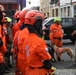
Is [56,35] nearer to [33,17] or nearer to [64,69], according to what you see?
[64,69]

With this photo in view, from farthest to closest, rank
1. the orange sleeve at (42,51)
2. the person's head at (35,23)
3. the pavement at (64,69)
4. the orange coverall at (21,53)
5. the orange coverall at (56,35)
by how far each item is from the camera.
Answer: the orange coverall at (56,35) < the pavement at (64,69) < the orange coverall at (21,53) < the person's head at (35,23) < the orange sleeve at (42,51)

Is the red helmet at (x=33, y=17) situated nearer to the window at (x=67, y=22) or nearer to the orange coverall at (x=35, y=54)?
the orange coverall at (x=35, y=54)

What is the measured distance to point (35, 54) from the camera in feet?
15.6

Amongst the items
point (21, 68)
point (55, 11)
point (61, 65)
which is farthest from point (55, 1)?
point (21, 68)

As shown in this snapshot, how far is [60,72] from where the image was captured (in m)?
9.62

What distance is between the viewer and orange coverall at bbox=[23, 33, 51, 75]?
4680 mm

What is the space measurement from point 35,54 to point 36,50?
4.0 inches

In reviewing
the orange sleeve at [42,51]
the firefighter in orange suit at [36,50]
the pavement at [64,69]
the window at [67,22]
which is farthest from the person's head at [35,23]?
the window at [67,22]

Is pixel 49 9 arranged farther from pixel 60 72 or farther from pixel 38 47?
pixel 38 47

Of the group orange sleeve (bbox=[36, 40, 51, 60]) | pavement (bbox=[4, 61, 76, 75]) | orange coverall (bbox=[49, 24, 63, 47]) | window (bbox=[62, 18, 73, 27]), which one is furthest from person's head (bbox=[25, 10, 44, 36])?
window (bbox=[62, 18, 73, 27])

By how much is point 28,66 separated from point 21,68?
1.88 ft

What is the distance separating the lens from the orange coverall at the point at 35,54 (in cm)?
468

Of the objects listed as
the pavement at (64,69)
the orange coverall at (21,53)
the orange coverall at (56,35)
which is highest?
the orange coverall at (21,53)

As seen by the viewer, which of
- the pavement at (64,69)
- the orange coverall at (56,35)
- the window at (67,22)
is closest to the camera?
the pavement at (64,69)
